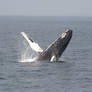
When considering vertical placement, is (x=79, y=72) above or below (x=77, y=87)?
above

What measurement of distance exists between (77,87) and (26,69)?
385 inches

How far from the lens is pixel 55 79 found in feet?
147

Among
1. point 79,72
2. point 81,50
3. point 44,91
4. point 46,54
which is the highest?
point 81,50

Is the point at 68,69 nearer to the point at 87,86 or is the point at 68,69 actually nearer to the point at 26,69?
the point at 26,69

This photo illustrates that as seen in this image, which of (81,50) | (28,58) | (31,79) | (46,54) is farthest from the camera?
(81,50)

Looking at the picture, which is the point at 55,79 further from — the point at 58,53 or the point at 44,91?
the point at 58,53

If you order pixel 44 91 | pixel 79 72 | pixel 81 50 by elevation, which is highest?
pixel 81 50

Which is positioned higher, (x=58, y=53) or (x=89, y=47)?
(x=89, y=47)

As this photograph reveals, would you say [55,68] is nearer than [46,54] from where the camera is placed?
Yes

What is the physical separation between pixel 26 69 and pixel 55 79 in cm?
584

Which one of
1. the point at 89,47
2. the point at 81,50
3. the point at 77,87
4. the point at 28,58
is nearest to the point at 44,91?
the point at 77,87

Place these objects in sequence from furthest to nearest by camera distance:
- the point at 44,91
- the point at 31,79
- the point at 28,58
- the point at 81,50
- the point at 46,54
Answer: the point at 81,50, the point at 28,58, the point at 46,54, the point at 31,79, the point at 44,91

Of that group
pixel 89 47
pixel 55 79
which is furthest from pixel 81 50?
pixel 55 79

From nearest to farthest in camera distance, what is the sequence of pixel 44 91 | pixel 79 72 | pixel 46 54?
pixel 44 91 < pixel 79 72 < pixel 46 54
